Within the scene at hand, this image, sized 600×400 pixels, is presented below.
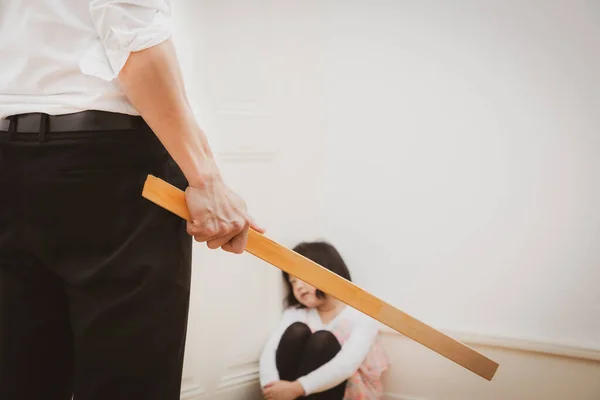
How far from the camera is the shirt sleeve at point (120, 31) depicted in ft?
1.82

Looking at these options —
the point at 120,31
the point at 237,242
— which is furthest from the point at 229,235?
the point at 120,31

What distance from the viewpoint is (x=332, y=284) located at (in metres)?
0.80

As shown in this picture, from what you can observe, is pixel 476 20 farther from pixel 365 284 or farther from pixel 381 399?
pixel 381 399

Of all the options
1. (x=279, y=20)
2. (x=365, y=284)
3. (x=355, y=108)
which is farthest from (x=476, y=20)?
(x=365, y=284)

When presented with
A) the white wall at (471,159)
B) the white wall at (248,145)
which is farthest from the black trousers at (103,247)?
the white wall at (471,159)

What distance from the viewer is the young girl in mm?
1453

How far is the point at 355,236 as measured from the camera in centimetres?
170

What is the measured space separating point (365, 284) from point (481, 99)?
2.15ft

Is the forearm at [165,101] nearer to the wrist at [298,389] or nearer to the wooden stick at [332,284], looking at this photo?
the wooden stick at [332,284]

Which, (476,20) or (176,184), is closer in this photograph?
(176,184)

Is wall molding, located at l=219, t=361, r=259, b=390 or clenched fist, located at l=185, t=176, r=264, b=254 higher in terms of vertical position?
clenched fist, located at l=185, t=176, r=264, b=254

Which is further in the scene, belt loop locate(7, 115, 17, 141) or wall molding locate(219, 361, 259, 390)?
wall molding locate(219, 361, 259, 390)

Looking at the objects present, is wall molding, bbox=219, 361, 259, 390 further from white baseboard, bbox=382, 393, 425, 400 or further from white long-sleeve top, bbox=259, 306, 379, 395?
white baseboard, bbox=382, 393, 425, 400

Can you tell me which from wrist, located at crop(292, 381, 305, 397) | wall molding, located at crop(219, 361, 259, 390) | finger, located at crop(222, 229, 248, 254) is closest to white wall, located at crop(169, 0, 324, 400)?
wall molding, located at crop(219, 361, 259, 390)
